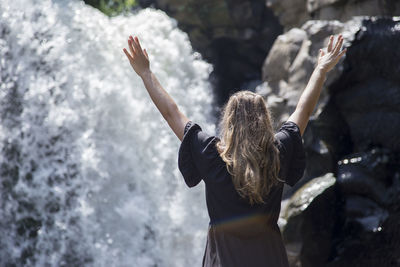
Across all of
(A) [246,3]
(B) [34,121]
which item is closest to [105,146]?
(B) [34,121]

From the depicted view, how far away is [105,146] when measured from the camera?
5750mm

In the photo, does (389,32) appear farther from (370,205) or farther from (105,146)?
(105,146)

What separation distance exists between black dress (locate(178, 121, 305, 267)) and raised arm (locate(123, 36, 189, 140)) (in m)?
0.10

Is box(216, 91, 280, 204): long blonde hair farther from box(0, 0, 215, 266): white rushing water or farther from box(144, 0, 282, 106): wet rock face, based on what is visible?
box(144, 0, 282, 106): wet rock face

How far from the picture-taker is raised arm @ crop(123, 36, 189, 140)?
213cm

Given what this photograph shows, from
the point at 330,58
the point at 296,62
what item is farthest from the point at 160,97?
the point at 296,62

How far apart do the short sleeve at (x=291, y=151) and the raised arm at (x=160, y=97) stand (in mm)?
409

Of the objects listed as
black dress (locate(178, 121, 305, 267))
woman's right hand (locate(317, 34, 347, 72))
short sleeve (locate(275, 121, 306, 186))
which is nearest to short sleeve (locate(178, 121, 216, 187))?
black dress (locate(178, 121, 305, 267))

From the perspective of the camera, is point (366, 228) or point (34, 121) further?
point (34, 121)

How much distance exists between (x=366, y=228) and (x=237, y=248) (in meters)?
3.43

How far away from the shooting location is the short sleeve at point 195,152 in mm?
1976

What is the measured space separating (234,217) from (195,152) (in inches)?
11.8

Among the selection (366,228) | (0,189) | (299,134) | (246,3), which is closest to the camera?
(299,134)

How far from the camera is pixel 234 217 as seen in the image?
1.92 m
